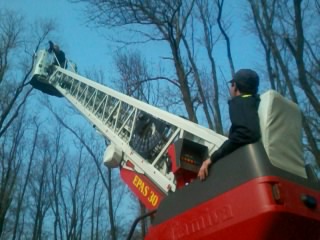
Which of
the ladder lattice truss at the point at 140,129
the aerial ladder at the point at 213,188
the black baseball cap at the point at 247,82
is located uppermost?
the ladder lattice truss at the point at 140,129

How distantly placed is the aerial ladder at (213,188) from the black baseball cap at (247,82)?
2.03 feet

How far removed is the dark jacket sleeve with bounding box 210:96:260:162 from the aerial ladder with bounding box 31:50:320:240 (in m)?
0.07

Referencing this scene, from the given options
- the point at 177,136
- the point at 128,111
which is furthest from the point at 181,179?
the point at 128,111

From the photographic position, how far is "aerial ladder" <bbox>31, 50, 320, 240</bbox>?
8.34ft

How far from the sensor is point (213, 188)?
291 cm

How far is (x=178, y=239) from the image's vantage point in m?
Answer: 3.04

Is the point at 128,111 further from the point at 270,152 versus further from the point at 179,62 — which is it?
the point at 179,62

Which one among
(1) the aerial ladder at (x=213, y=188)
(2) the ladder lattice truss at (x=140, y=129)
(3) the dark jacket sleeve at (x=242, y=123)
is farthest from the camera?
(2) the ladder lattice truss at (x=140, y=129)

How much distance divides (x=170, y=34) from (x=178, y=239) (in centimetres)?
783

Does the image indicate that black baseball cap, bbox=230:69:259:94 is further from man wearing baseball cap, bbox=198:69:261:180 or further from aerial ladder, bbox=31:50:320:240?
aerial ladder, bbox=31:50:320:240

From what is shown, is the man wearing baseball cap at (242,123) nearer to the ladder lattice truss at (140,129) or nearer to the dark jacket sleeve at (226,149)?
the dark jacket sleeve at (226,149)

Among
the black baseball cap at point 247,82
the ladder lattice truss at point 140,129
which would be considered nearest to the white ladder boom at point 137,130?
the ladder lattice truss at point 140,129

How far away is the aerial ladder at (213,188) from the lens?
254cm

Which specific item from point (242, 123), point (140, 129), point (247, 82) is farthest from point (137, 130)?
point (242, 123)
